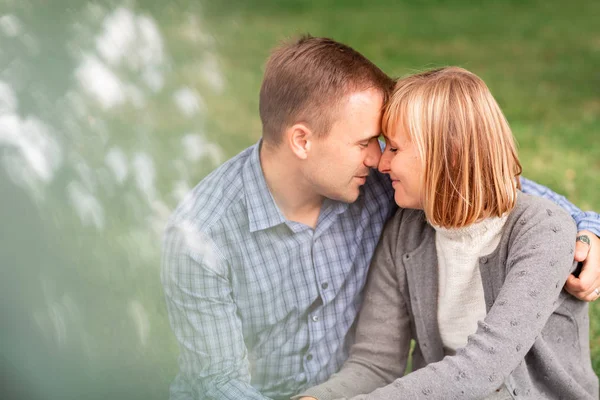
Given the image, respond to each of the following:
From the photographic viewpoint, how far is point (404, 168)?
230 cm

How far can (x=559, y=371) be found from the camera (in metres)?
2.31

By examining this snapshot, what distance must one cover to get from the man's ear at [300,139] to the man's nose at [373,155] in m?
0.17

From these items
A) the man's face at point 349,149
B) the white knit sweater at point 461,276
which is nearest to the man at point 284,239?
the man's face at point 349,149

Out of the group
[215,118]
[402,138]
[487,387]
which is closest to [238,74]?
[215,118]

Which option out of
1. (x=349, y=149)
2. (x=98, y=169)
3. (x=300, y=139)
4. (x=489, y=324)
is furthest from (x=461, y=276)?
(x=98, y=169)

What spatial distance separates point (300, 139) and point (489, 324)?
760 millimetres

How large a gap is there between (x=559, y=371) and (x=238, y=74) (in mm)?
1678

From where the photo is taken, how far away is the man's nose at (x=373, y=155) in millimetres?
2383

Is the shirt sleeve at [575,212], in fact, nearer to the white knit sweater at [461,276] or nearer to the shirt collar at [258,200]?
the white knit sweater at [461,276]

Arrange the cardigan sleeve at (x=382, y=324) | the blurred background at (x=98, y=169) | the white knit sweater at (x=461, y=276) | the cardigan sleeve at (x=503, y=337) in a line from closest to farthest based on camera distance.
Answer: the blurred background at (x=98, y=169) → the cardigan sleeve at (x=503, y=337) → the white knit sweater at (x=461, y=276) → the cardigan sleeve at (x=382, y=324)

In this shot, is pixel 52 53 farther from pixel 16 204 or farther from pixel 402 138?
pixel 402 138

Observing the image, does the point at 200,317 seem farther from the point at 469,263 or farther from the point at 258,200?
the point at 469,263

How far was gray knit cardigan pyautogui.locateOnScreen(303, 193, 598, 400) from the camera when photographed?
6.90 feet

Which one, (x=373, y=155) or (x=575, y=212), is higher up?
(x=373, y=155)
